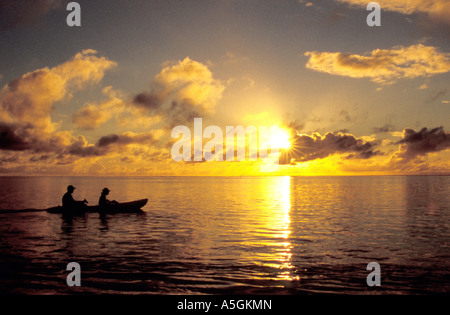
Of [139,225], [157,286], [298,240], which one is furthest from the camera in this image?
[139,225]

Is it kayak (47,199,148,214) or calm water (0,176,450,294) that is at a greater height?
kayak (47,199,148,214)

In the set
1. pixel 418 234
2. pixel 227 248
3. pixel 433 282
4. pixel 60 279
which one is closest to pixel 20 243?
pixel 60 279

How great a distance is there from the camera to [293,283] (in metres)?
14.6

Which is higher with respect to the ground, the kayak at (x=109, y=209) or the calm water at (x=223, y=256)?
the kayak at (x=109, y=209)

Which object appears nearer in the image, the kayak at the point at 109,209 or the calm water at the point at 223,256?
the calm water at the point at 223,256

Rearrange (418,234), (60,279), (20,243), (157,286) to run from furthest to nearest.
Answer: (418,234), (20,243), (60,279), (157,286)

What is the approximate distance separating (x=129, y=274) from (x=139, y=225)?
54.4ft

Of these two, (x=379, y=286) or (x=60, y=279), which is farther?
(x=60, y=279)

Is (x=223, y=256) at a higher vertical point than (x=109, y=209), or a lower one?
lower

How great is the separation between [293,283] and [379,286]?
3397 mm

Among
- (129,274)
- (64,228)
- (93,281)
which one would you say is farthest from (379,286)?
(64,228)

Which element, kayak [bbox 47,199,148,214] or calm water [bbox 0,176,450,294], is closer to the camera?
calm water [bbox 0,176,450,294]

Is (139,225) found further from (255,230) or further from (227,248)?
(227,248)

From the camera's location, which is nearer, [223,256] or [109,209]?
[223,256]
